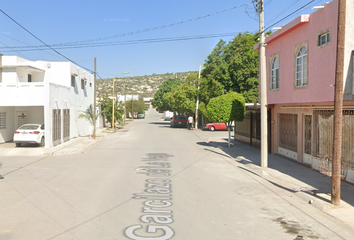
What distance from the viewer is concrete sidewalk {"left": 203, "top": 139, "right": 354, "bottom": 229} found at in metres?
8.12

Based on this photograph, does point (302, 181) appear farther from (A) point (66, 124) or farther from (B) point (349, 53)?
(A) point (66, 124)

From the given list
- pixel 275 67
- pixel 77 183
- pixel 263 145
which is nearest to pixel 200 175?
pixel 263 145

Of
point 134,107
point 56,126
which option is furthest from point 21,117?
point 134,107

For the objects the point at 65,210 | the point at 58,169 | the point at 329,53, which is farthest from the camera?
the point at 58,169

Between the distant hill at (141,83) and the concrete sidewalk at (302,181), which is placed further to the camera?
the distant hill at (141,83)

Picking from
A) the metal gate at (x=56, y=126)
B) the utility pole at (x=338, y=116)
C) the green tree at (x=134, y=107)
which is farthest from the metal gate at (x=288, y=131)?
the green tree at (x=134, y=107)

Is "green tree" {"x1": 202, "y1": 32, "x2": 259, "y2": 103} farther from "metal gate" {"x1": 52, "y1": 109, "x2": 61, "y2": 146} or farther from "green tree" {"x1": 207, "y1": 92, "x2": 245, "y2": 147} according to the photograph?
"metal gate" {"x1": 52, "y1": 109, "x2": 61, "y2": 146}

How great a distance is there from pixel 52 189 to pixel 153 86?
147419mm

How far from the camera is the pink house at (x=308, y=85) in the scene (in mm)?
10922

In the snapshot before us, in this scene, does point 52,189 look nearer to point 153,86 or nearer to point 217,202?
point 217,202

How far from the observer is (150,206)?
802cm

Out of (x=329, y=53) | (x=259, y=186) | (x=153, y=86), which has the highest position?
(x=153, y=86)

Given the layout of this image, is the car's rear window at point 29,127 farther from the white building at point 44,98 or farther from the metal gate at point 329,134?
the metal gate at point 329,134

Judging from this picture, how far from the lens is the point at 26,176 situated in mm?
11781
